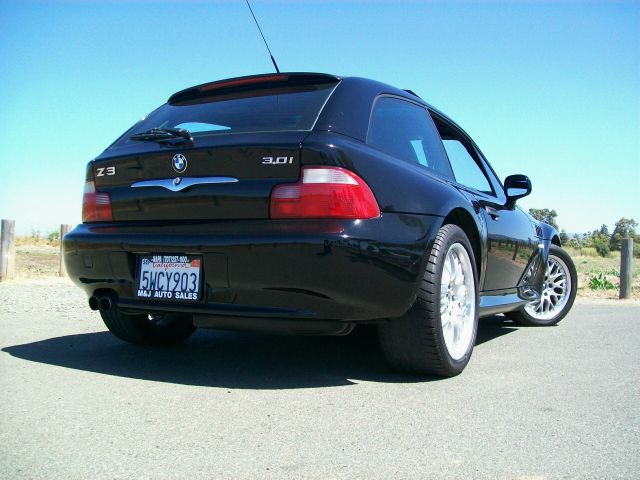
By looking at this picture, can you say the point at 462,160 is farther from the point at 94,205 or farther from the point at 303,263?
the point at 94,205

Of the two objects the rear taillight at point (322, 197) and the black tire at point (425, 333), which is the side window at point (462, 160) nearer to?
the black tire at point (425, 333)

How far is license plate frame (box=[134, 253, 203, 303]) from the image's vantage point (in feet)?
9.63

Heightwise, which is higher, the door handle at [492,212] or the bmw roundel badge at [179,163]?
the bmw roundel badge at [179,163]

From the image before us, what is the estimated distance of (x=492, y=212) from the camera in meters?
4.23

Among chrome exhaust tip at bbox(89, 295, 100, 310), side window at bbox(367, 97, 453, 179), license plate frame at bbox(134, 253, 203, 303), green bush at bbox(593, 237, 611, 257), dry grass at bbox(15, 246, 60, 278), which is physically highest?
side window at bbox(367, 97, 453, 179)

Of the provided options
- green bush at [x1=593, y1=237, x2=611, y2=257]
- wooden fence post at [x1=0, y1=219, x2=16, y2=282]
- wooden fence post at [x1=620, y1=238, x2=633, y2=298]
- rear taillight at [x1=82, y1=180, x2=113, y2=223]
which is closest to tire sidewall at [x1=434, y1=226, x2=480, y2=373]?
rear taillight at [x1=82, y1=180, x2=113, y2=223]

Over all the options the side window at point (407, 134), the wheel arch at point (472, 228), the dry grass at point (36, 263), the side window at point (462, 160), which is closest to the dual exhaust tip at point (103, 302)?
the side window at point (407, 134)

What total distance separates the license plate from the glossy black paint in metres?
0.05

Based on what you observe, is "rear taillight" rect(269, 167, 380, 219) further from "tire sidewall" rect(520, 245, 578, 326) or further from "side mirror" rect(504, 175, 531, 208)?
"tire sidewall" rect(520, 245, 578, 326)

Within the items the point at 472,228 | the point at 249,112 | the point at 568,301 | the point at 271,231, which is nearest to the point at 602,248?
the point at 568,301

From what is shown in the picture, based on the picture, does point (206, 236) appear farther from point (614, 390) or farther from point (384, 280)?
point (614, 390)

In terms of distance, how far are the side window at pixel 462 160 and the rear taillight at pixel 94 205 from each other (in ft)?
6.99

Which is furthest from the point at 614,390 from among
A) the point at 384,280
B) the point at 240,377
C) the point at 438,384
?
the point at 240,377

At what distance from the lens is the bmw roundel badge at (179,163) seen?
3.02m
